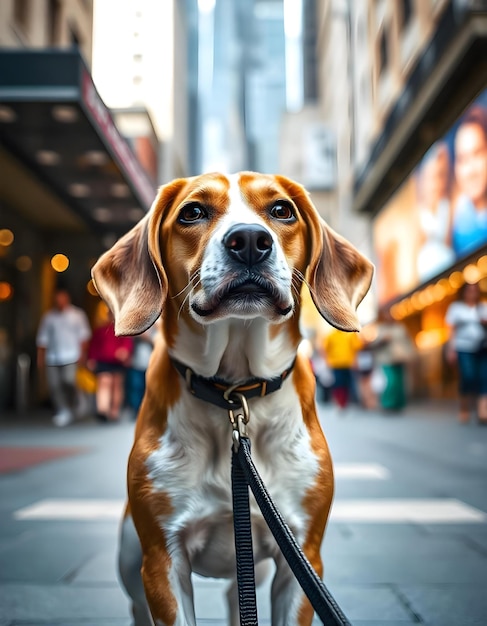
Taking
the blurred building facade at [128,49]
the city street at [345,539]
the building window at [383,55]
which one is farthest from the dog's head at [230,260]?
the building window at [383,55]

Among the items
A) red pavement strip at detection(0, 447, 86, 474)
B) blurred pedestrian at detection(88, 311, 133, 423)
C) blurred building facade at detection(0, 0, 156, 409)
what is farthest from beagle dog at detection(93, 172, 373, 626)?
blurred pedestrian at detection(88, 311, 133, 423)

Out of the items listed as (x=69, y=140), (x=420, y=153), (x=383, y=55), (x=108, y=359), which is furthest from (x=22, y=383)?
(x=383, y=55)

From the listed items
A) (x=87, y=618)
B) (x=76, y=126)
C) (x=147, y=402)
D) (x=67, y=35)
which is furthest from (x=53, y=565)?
(x=67, y=35)

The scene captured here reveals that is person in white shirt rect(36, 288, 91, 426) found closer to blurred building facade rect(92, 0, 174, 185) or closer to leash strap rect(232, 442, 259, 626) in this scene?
blurred building facade rect(92, 0, 174, 185)

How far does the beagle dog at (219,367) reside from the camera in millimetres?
1737

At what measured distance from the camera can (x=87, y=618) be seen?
2.31 meters

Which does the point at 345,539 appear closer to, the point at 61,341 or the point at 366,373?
the point at 61,341

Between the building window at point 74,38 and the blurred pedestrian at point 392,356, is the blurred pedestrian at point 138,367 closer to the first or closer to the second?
the building window at point 74,38

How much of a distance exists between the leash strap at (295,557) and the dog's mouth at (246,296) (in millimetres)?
356

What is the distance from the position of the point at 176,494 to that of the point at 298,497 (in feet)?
1.10

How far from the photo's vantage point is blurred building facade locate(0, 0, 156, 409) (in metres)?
8.46

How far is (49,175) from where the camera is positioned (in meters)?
12.2

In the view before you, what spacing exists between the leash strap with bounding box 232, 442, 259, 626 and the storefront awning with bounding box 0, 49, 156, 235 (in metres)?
4.77

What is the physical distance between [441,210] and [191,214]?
13.8m
